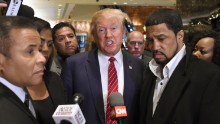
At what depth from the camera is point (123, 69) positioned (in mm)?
2422

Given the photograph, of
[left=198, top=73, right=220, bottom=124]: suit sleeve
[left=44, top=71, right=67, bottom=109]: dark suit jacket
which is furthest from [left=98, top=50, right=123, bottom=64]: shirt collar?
[left=198, top=73, right=220, bottom=124]: suit sleeve

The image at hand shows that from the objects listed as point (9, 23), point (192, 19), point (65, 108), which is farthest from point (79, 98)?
point (192, 19)

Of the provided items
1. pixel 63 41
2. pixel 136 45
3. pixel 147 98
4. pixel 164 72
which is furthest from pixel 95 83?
pixel 136 45

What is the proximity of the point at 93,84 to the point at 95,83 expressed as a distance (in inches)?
0.7

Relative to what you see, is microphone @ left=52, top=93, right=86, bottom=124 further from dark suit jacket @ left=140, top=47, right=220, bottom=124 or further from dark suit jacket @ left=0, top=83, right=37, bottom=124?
dark suit jacket @ left=140, top=47, right=220, bottom=124

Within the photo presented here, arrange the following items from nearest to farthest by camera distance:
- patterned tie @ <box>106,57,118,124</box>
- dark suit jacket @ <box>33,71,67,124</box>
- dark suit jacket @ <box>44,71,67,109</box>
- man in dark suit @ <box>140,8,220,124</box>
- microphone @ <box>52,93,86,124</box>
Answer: microphone @ <box>52,93,86,124</box>, man in dark suit @ <box>140,8,220,124</box>, dark suit jacket @ <box>33,71,67,124</box>, dark suit jacket @ <box>44,71,67,109</box>, patterned tie @ <box>106,57,118,124</box>

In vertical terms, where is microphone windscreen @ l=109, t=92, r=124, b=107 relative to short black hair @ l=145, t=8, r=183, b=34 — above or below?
below

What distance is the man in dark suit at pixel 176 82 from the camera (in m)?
1.65

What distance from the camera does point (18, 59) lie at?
1.40m

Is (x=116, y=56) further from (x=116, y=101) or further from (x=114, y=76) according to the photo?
(x=116, y=101)

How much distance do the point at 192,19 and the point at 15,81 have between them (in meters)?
6.73

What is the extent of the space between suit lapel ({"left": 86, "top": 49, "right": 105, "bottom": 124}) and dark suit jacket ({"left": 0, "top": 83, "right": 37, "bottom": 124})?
3.14ft

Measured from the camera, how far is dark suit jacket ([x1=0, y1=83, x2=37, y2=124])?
123 cm

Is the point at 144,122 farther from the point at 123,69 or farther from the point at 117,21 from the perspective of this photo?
the point at 117,21
